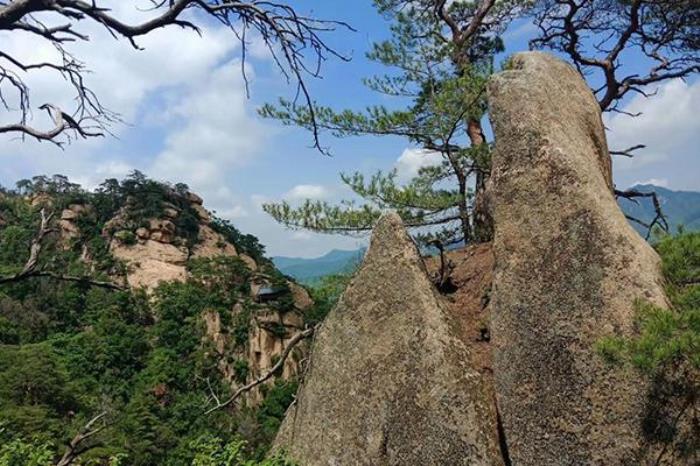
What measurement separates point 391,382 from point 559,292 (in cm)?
137

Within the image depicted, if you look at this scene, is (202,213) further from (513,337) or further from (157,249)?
(513,337)

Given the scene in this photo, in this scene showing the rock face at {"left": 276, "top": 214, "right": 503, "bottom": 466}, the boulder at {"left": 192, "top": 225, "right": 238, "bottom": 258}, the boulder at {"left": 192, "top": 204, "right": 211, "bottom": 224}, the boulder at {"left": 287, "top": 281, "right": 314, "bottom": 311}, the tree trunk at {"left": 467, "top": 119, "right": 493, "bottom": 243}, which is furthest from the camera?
the boulder at {"left": 192, "top": 204, "right": 211, "bottom": 224}

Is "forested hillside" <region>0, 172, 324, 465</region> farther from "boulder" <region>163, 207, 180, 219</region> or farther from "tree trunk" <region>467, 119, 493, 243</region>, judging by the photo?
"tree trunk" <region>467, 119, 493, 243</region>

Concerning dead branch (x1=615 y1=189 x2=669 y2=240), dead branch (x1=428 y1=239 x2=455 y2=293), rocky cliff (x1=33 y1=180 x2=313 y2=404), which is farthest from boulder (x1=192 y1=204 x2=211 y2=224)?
dead branch (x1=428 y1=239 x2=455 y2=293)

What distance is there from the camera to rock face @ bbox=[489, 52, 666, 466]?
3678 millimetres

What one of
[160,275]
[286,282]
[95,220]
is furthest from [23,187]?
[286,282]

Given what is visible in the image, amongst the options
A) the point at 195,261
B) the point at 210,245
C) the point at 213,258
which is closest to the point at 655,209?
the point at 195,261

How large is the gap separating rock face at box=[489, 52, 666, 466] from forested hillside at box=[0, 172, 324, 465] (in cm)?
2092

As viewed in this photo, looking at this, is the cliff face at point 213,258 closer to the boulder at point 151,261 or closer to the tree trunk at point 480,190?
the boulder at point 151,261

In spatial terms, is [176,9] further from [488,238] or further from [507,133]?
[488,238]

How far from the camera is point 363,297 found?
479 centimetres

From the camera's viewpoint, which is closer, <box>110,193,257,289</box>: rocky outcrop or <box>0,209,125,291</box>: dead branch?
<box>0,209,125,291</box>: dead branch

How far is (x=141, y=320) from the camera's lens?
42.0 meters

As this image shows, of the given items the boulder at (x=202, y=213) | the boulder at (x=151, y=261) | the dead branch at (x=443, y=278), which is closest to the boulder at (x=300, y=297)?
the boulder at (x=151, y=261)
